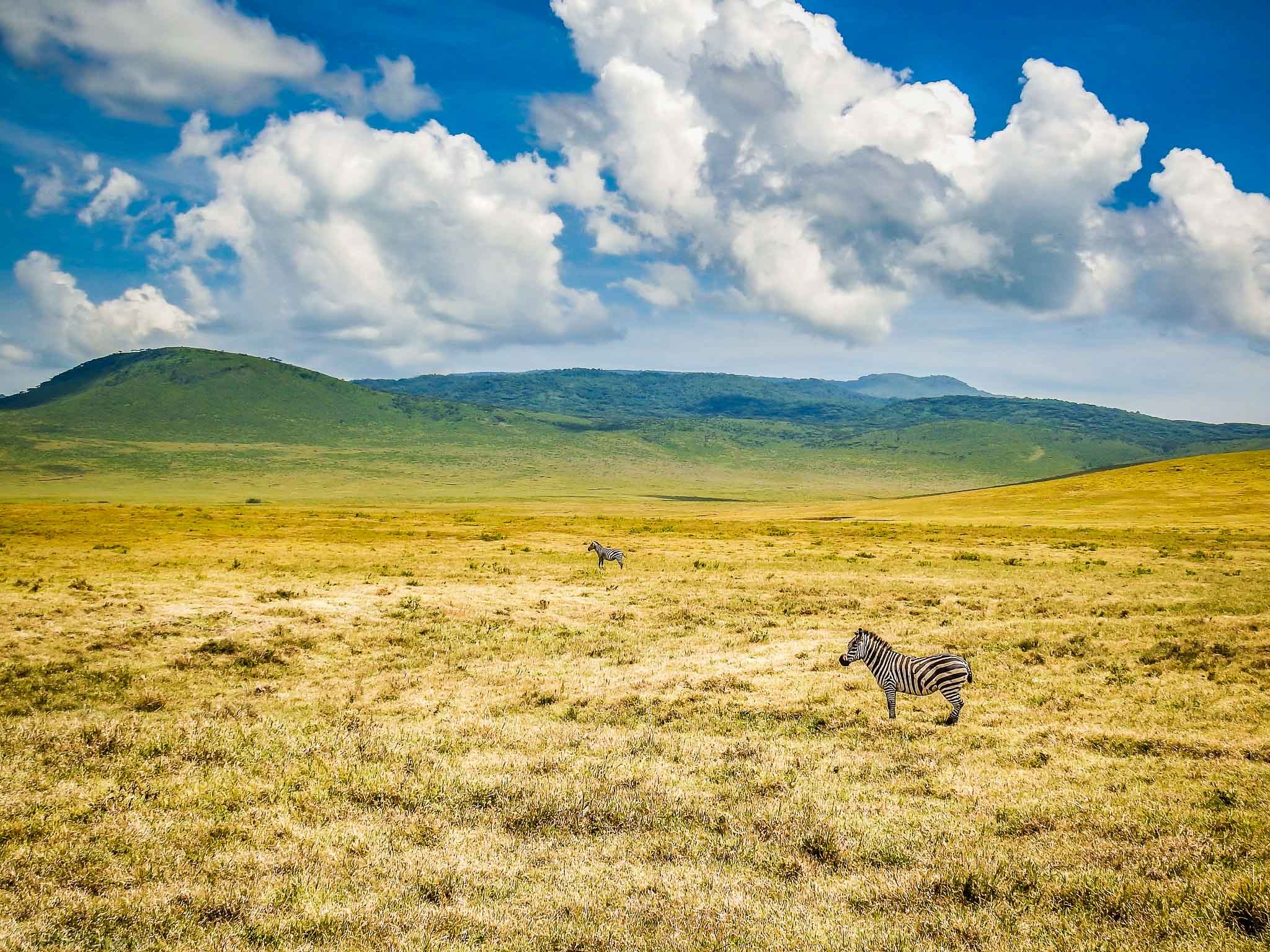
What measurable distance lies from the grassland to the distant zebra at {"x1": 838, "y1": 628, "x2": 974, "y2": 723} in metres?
0.62

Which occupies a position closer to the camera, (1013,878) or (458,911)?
(458,911)

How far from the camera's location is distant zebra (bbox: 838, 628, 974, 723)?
16.7 meters

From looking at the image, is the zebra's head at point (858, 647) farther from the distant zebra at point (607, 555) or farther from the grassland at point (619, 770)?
the distant zebra at point (607, 555)

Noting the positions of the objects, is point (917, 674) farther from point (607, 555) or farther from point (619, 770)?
point (607, 555)

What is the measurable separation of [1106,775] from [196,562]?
42.1m

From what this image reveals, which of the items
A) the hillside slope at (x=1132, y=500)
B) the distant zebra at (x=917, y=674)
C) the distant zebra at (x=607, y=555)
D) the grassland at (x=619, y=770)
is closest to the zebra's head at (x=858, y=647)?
the distant zebra at (x=917, y=674)

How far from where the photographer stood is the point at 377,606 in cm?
2970

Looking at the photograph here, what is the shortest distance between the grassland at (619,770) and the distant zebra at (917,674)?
0.62 metres

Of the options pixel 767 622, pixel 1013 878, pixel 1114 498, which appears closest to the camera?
pixel 1013 878

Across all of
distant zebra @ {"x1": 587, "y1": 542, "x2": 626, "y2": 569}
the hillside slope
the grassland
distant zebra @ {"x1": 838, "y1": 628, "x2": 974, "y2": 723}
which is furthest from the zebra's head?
the hillside slope

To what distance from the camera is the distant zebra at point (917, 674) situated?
54.6 ft

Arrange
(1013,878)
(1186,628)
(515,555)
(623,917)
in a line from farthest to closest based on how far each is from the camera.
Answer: (515,555), (1186,628), (1013,878), (623,917)

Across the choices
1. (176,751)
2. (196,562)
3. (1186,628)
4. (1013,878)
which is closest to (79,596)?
(196,562)

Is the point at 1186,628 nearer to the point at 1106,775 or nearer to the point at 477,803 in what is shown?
the point at 1106,775
